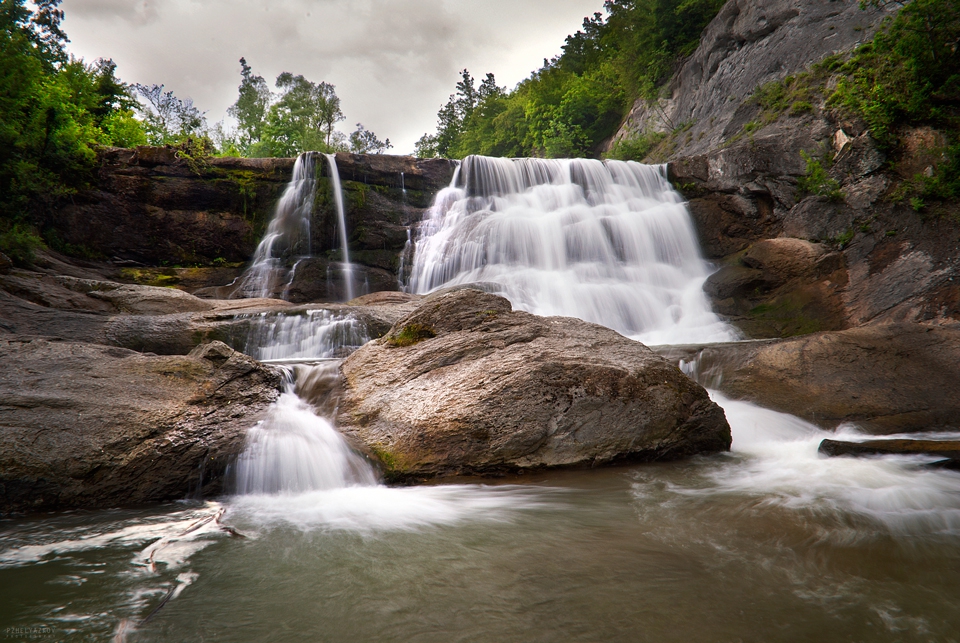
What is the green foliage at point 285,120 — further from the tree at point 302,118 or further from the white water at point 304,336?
the white water at point 304,336

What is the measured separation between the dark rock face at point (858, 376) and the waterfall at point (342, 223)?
1083cm

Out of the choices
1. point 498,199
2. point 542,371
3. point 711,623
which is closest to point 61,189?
point 498,199

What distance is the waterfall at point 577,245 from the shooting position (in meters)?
11.6

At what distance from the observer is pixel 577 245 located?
14000 millimetres

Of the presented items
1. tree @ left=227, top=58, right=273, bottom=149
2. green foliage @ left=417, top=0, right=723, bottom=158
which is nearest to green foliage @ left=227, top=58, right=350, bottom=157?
tree @ left=227, top=58, right=273, bottom=149

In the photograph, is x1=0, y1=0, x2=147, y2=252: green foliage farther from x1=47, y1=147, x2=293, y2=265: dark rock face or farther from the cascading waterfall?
the cascading waterfall

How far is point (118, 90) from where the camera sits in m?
18.5

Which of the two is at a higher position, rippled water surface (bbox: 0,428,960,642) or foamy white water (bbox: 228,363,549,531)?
foamy white water (bbox: 228,363,549,531)

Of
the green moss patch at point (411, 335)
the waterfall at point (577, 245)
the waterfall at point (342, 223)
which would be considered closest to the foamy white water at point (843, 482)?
the green moss patch at point (411, 335)

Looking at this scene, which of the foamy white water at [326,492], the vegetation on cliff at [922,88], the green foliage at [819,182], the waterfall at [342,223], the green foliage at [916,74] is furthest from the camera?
the waterfall at [342,223]

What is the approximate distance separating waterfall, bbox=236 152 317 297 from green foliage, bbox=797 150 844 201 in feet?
46.3

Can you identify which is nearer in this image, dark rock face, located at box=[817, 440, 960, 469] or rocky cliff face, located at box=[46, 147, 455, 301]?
dark rock face, located at box=[817, 440, 960, 469]

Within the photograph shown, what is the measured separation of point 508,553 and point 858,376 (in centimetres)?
591

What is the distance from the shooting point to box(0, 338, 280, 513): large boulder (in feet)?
11.8
